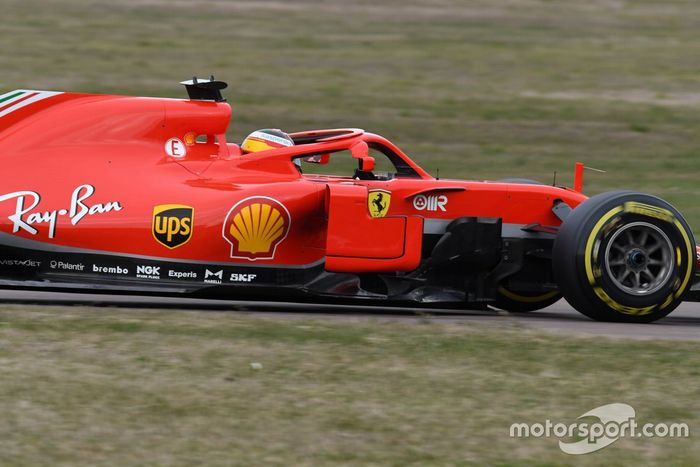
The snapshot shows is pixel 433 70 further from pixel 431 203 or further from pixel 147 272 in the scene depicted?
pixel 147 272

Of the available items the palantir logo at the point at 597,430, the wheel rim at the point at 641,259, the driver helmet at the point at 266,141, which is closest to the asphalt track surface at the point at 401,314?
the wheel rim at the point at 641,259

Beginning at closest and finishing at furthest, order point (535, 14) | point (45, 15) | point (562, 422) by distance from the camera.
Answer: point (562, 422), point (45, 15), point (535, 14)

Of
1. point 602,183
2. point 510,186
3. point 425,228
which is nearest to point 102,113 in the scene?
point 425,228

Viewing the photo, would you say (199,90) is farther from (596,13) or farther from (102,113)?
(596,13)

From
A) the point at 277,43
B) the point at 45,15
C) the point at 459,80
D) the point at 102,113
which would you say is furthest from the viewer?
the point at 45,15

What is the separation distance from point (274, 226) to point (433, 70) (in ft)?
47.0

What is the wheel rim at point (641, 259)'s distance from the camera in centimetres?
823

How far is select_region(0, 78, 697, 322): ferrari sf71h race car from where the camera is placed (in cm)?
789

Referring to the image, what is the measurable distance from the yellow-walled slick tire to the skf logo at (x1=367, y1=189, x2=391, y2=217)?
1.20m

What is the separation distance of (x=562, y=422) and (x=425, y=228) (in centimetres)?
306

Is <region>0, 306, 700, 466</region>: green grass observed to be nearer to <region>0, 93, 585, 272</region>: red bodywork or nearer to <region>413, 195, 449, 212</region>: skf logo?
<region>0, 93, 585, 272</region>: red bodywork

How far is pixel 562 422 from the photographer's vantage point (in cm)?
556

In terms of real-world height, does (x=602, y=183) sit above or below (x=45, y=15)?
below

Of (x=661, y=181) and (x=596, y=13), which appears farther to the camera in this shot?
(x=596, y=13)
